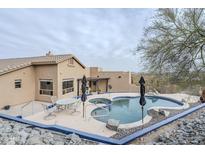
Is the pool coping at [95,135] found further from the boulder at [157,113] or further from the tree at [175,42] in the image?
the tree at [175,42]

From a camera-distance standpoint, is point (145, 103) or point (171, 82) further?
point (145, 103)

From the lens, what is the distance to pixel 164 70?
14.6 feet

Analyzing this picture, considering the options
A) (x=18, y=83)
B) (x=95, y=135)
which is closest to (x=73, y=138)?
(x=95, y=135)

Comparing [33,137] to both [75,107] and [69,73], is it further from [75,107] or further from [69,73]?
[69,73]

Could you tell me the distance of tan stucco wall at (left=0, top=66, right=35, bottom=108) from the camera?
403cm

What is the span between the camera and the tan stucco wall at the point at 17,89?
403 centimetres

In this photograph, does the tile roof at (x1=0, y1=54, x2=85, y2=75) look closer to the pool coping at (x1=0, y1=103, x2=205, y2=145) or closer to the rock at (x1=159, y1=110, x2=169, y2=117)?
the pool coping at (x1=0, y1=103, x2=205, y2=145)

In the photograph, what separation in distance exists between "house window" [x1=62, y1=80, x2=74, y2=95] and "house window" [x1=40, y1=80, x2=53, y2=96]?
319 mm

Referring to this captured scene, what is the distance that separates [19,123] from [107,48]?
2811mm

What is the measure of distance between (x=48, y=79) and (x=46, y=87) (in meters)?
0.22

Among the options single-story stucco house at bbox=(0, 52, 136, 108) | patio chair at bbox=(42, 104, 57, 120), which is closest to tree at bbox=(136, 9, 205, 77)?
single-story stucco house at bbox=(0, 52, 136, 108)
